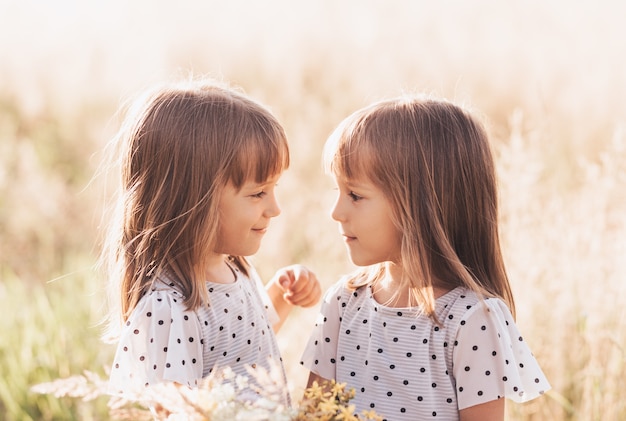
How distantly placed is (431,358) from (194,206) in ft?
2.59

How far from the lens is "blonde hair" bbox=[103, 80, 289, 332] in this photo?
2334 mm

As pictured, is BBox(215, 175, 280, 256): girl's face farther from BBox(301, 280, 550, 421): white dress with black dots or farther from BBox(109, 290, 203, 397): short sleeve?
BBox(301, 280, 550, 421): white dress with black dots

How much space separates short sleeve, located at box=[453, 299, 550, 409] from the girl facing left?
1.75ft

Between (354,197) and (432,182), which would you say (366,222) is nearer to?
(354,197)

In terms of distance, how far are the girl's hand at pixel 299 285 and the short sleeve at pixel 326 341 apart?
9.7 inches

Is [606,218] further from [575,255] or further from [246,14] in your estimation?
[246,14]

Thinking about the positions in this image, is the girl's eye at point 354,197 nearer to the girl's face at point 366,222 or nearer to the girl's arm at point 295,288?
the girl's face at point 366,222

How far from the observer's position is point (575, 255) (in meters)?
3.45

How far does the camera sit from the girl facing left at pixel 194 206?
7.61 ft

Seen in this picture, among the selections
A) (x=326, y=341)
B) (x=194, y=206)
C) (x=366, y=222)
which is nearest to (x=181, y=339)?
(x=194, y=206)

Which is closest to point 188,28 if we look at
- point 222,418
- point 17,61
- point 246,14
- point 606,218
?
point 246,14

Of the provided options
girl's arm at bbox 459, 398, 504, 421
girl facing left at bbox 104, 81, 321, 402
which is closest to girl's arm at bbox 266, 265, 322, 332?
girl facing left at bbox 104, 81, 321, 402

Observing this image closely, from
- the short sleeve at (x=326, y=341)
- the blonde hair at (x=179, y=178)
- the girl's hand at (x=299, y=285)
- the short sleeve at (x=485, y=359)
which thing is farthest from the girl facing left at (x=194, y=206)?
the short sleeve at (x=485, y=359)

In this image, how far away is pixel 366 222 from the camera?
2.30 meters
